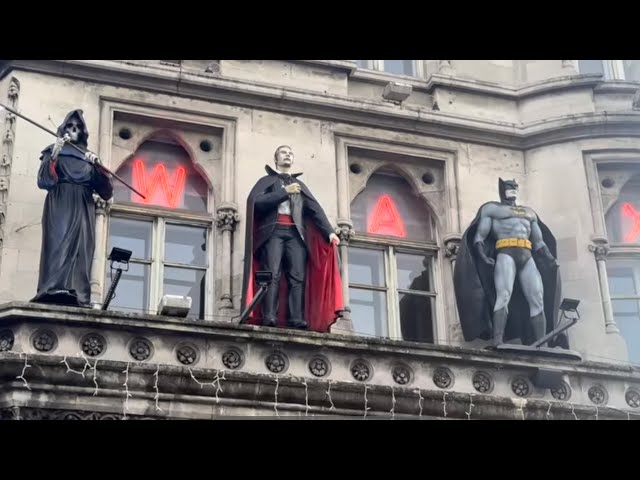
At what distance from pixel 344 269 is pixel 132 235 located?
111 inches

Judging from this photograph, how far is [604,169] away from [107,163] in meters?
7.33

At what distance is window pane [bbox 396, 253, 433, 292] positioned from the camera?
20.4 meters

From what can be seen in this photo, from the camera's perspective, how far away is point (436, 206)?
21.0 meters

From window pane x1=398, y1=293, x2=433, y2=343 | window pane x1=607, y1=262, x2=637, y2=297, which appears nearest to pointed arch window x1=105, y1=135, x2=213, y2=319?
window pane x1=398, y1=293, x2=433, y2=343

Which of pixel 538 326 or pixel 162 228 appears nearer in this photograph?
pixel 538 326

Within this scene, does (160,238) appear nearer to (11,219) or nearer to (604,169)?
(11,219)

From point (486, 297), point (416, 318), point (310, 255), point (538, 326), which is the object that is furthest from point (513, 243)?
point (310, 255)

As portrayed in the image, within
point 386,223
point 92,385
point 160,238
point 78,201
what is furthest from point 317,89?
point 92,385

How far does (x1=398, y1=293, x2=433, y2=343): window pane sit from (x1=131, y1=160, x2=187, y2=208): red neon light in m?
3.34

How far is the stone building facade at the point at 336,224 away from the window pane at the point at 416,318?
3cm

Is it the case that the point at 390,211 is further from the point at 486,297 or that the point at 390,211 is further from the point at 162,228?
the point at 162,228

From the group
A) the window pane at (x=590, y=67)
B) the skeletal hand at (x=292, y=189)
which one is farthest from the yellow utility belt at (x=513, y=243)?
the window pane at (x=590, y=67)

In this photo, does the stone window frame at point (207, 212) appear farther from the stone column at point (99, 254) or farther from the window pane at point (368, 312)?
the window pane at point (368, 312)

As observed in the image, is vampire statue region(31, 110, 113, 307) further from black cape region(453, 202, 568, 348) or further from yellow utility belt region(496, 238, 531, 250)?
yellow utility belt region(496, 238, 531, 250)
